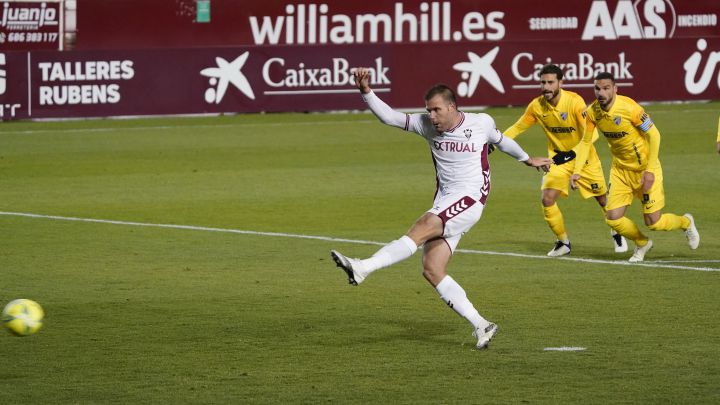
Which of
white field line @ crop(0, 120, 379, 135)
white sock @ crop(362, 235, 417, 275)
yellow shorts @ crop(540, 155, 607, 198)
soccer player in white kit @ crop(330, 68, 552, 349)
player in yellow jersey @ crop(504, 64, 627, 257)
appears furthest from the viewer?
white field line @ crop(0, 120, 379, 135)

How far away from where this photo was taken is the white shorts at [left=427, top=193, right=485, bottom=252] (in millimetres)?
10055

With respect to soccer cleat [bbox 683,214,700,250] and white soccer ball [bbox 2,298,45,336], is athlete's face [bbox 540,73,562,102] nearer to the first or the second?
soccer cleat [bbox 683,214,700,250]

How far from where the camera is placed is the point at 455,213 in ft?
33.0

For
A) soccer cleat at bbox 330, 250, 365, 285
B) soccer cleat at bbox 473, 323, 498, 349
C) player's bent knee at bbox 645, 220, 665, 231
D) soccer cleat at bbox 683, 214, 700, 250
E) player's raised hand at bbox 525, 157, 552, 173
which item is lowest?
soccer cleat at bbox 473, 323, 498, 349

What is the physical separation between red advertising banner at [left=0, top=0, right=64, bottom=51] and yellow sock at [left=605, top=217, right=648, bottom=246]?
857 inches

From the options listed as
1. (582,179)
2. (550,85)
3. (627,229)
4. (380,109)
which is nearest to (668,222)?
(627,229)

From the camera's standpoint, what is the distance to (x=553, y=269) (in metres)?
13.5

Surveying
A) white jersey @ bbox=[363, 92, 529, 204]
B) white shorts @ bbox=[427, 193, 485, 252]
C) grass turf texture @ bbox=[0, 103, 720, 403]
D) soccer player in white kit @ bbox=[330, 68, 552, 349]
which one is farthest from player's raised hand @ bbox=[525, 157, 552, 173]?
grass turf texture @ bbox=[0, 103, 720, 403]

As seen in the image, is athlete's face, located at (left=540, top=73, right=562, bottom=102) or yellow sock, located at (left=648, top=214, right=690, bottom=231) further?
athlete's face, located at (left=540, top=73, right=562, bottom=102)

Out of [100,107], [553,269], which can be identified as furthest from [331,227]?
[100,107]

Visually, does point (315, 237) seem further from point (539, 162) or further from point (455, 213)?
point (455, 213)

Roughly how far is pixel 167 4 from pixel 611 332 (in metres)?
25.9

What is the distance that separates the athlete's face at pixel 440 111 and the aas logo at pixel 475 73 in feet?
68.5

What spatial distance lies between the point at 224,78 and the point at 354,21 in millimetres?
6200
